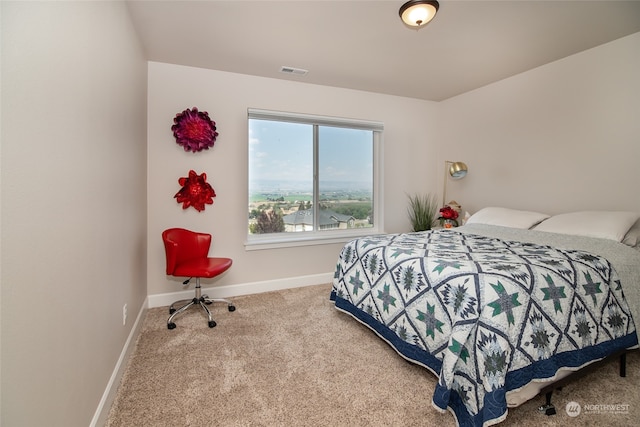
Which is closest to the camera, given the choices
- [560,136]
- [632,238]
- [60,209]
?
[60,209]

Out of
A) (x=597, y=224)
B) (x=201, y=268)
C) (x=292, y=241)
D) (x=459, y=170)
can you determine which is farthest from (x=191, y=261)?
(x=597, y=224)

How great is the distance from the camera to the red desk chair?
8.62ft

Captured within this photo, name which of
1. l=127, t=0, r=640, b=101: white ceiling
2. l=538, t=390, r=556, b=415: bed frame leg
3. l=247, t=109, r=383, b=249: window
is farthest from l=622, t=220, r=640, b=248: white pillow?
l=247, t=109, r=383, b=249: window

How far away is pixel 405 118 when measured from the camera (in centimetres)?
425

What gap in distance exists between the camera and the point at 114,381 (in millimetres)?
1740

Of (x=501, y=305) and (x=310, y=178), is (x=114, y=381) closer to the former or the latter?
(x=501, y=305)

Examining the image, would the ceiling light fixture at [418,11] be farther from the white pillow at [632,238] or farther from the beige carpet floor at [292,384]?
the beige carpet floor at [292,384]

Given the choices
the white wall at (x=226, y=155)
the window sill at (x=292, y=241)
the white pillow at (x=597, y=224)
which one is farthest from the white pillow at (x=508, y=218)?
the window sill at (x=292, y=241)

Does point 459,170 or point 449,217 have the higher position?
point 459,170

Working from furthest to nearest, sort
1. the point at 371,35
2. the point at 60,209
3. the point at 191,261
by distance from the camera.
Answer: the point at 191,261, the point at 371,35, the point at 60,209

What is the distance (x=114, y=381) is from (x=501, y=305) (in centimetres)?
223

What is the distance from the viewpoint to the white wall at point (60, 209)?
814 millimetres

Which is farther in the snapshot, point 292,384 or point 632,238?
point 632,238

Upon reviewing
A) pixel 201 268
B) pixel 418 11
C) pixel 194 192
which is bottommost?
pixel 201 268
